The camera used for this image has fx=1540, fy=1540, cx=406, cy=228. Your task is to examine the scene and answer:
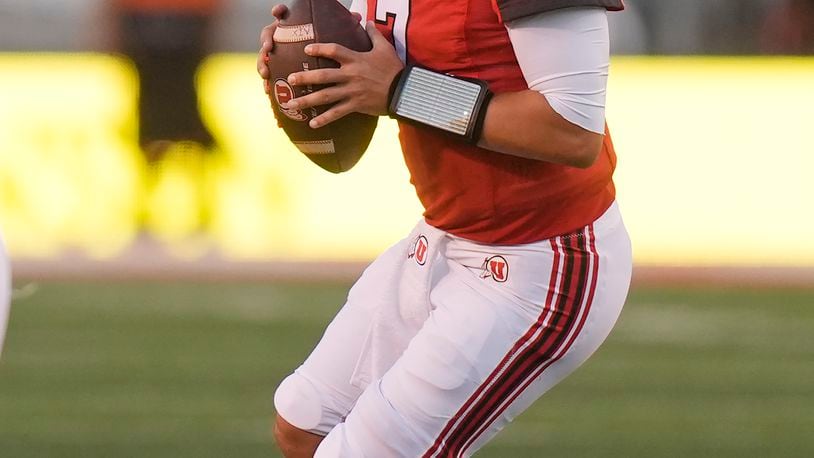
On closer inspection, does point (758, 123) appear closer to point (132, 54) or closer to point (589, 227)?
point (132, 54)

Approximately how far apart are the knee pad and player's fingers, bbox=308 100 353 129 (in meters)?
0.53

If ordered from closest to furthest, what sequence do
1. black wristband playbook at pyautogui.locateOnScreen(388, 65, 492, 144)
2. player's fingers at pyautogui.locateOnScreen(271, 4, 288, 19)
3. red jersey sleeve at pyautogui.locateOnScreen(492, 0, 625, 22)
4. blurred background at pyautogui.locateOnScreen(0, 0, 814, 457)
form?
red jersey sleeve at pyautogui.locateOnScreen(492, 0, 625, 22) < black wristband playbook at pyautogui.locateOnScreen(388, 65, 492, 144) < player's fingers at pyautogui.locateOnScreen(271, 4, 288, 19) < blurred background at pyautogui.locateOnScreen(0, 0, 814, 457)

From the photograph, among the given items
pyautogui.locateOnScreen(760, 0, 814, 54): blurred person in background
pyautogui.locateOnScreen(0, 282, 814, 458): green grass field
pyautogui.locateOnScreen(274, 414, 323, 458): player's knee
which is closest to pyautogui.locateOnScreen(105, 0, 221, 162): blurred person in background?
pyautogui.locateOnScreen(0, 282, 814, 458): green grass field

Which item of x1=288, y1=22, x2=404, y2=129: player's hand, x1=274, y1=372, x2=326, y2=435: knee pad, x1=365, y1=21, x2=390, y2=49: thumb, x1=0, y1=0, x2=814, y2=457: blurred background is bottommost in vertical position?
x1=0, y1=0, x2=814, y2=457: blurred background

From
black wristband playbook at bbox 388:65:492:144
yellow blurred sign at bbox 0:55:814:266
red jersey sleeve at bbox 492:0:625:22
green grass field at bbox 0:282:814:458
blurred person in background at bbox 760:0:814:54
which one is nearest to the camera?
red jersey sleeve at bbox 492:0:625:22

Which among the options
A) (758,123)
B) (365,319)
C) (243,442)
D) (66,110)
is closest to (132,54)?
(66,110)

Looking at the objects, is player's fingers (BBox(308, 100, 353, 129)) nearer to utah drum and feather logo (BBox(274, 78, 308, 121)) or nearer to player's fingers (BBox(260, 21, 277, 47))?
utah drum and feather logo (BBox(274, 78, 308, 121))

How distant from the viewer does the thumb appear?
2649 millimetres

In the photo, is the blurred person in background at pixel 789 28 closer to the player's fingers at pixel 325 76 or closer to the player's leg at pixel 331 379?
the player's leg at pixel 331 379

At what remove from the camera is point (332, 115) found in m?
2.64

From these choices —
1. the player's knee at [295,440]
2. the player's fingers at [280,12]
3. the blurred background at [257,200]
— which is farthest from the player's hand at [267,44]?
the blurred background at [257,200]

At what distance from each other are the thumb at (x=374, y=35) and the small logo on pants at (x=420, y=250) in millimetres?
387

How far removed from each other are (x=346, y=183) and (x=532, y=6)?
5064 millimetres

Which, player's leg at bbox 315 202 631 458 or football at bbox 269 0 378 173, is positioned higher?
football at bbox 269 0 378 173
